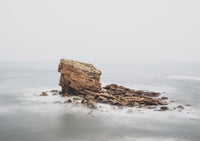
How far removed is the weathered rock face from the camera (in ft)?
161

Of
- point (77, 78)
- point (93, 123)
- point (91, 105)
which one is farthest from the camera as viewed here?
point (77, 78)

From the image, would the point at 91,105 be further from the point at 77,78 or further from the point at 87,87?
the point at 77,78

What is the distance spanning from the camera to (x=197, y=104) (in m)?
47.3

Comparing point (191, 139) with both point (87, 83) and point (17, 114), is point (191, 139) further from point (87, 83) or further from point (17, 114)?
point (17, 114)

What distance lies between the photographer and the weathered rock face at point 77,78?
4897 cm

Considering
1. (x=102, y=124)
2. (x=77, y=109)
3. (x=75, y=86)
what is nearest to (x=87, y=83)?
(x=75, y=86)

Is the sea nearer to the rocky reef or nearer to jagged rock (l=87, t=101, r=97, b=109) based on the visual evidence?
jagged rock (l=87, t=101, r=97, b=109)

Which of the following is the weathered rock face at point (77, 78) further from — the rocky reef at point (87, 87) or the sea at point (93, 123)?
the sea at point (93, 123)

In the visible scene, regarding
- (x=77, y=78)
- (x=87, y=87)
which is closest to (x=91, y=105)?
(x=87, y=87)

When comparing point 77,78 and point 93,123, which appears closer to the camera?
point 93,123

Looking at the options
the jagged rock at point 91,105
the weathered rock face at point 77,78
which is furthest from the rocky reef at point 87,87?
the jagged rock at point 91,105

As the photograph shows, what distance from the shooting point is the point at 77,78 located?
161ft

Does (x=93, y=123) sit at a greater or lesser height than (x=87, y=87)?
lesser

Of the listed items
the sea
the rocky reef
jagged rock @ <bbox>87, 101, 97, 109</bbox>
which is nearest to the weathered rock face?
the rocky reef
